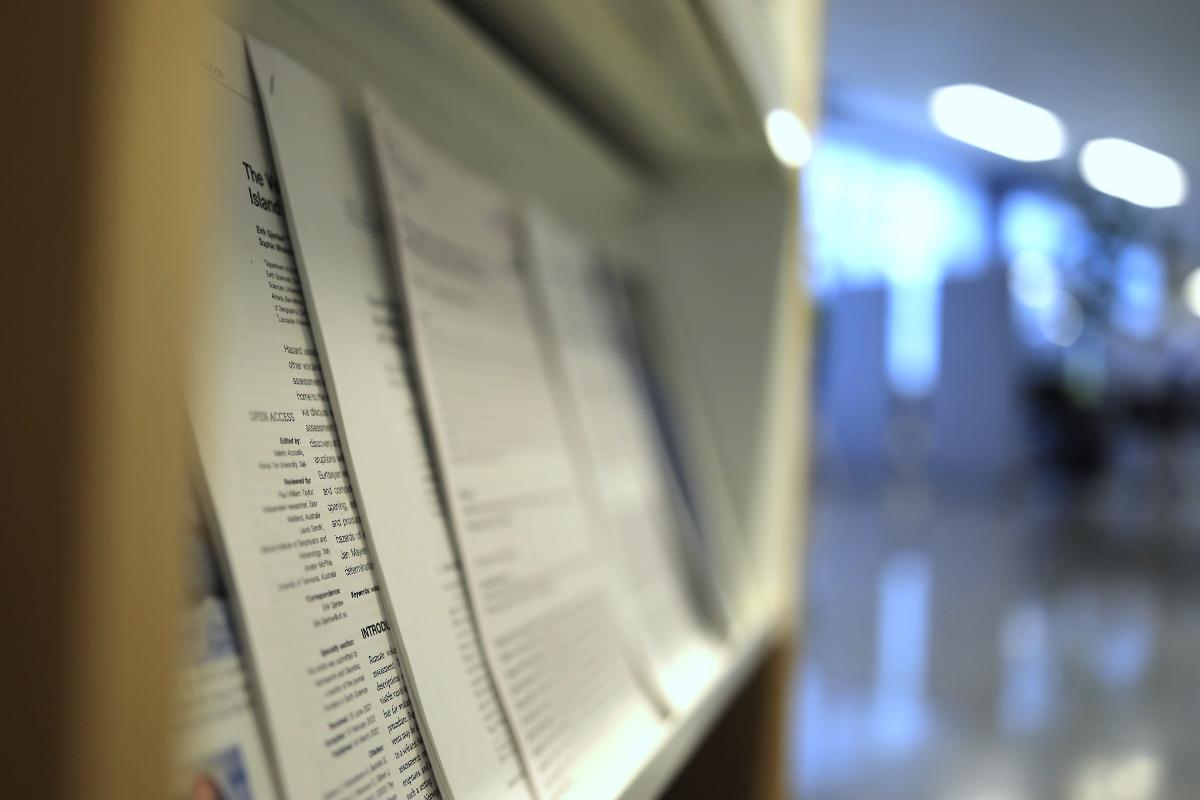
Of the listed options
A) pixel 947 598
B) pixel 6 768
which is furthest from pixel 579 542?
pixel 947 598

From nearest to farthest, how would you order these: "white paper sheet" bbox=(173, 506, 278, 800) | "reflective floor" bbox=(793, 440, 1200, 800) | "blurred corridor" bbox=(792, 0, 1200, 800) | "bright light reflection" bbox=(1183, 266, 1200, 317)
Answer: "white paper sheet" bbox=(173, 506, 278, 800) < "reflective floor" bbox=(793, 440, 1200, 800) < "blurred corridor" bbox=(792, 0, 1200, 800) < "bright light reflection" bbox=(1183, 266, 1200, 317)

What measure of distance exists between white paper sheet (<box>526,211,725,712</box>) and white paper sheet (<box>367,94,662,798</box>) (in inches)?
1.9

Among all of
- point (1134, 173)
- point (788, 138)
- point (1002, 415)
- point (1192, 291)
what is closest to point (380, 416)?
point (788, 138)

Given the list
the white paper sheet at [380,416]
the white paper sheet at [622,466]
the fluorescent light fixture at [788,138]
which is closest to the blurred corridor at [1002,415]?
the fluorescent light fixture at [788,138]

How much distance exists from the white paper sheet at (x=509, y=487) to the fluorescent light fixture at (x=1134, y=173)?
8.63 m

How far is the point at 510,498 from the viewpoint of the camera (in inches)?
22.4

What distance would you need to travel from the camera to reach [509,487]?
573 mm

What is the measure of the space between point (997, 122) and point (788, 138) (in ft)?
26.8

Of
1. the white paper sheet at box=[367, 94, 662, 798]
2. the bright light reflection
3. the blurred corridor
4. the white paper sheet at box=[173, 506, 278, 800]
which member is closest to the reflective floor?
the blurred corridor

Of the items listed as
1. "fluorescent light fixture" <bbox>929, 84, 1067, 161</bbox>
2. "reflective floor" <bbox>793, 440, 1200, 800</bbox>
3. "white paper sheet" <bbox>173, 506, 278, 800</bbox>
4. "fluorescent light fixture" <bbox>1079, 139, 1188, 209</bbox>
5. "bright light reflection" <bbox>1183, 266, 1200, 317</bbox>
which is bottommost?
"reflective floor" <bbox>793, 440, 1200, 800</bbox>

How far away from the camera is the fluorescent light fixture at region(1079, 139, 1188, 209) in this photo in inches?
311

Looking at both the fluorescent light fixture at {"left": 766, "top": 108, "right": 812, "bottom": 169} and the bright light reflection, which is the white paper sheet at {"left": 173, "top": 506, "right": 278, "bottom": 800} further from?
the bright light reflection

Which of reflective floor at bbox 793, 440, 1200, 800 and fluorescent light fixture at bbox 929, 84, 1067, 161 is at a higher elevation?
fluorescent light fixture at bbox 929, 84, 1067, 161

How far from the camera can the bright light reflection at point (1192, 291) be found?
8728mm
